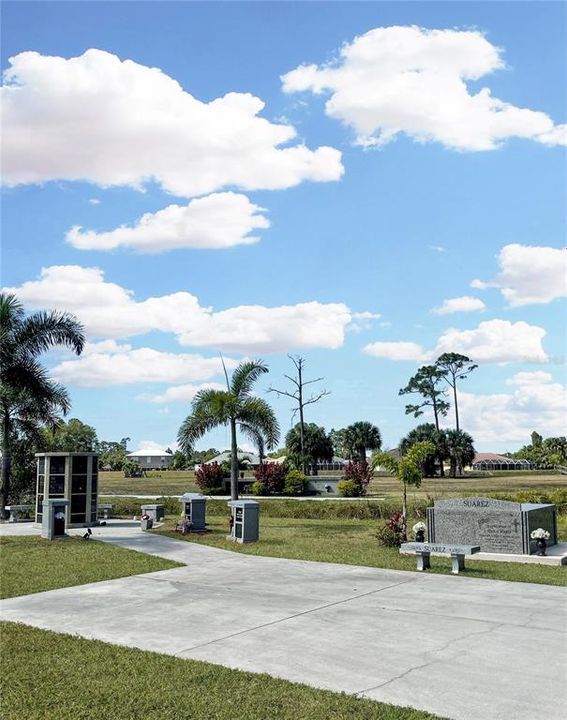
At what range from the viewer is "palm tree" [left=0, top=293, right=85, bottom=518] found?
25766mm

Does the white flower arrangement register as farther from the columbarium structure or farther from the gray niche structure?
the columbarium structure

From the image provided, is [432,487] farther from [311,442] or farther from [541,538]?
[541,538]

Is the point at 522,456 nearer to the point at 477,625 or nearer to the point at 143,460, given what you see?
the point at 143,460

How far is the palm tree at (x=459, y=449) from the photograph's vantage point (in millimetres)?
77938

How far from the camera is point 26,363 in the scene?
86.9 ft

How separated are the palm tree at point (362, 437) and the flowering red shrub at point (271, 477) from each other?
1292 inches

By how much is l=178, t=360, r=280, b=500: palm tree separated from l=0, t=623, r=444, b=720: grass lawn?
20144 millimetres

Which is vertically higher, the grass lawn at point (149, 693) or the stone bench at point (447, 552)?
the stone bench at point (447, 552)

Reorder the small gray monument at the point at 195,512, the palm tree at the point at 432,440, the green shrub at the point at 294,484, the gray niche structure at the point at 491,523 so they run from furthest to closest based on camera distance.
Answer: the palm tree at the point at 432,440 < the green shrub at the point at 294,484 < the small gray monument at the point at 195,512 < the gray niche structure at the point at 491,523

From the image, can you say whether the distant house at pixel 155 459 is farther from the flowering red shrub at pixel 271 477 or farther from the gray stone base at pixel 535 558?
the gray stone base at pixel 535 558

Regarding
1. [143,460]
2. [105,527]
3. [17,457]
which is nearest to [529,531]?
[105,527]

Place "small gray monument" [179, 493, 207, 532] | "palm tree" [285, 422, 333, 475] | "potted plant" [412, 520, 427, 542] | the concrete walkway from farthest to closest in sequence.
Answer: "palm tree" [285, 422, 333, 475]
"small gray monument" [179, 493, 207, 532]
"potted plant" [412, 520, 427, 542]
the concrete walkway

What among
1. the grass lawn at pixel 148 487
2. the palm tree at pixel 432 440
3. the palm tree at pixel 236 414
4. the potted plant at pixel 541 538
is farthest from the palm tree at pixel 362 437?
the potted plant at pixel 541 538

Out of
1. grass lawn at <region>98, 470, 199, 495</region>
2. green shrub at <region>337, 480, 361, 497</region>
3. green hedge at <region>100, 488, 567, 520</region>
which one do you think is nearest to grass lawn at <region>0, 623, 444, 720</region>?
green hedge at <region>100, 488, 567, 520</region>
